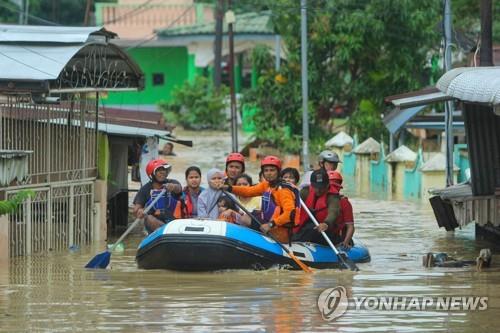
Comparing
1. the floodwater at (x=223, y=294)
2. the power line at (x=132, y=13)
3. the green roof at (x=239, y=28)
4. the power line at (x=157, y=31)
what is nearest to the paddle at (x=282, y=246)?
the floodwater at (x=223, y=294)

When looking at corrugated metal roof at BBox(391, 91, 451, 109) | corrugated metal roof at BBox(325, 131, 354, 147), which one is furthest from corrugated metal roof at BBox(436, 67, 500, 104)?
corrugated metal roof at BBox(325, 131, 354, 147)

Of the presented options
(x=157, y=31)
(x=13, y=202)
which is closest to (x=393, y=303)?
(x=13, y=202)

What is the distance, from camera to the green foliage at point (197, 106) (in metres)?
56.3

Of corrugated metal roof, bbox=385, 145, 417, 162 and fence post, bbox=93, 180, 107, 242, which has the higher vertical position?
corrugated metal roof, bbox=385, 145, 417, 162

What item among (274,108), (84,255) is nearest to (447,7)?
(84,255)

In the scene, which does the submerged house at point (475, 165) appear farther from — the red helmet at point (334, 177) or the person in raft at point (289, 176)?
the person in raft at point (289, 176)

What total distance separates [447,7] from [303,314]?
48.2ft

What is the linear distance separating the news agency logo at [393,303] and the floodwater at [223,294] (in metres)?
0.13

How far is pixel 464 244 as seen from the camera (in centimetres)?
2381

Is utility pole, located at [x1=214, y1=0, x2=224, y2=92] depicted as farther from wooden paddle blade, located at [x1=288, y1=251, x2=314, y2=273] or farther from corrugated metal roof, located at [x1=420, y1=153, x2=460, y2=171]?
wooden paddle blade, located at [x1=288, y1=251, x2=314, y2=273]

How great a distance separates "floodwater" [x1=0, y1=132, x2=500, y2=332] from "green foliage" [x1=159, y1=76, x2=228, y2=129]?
33.5 metres

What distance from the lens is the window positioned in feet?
219

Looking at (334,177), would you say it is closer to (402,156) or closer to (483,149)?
(483,149)

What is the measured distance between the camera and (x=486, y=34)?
2372 centimetres
